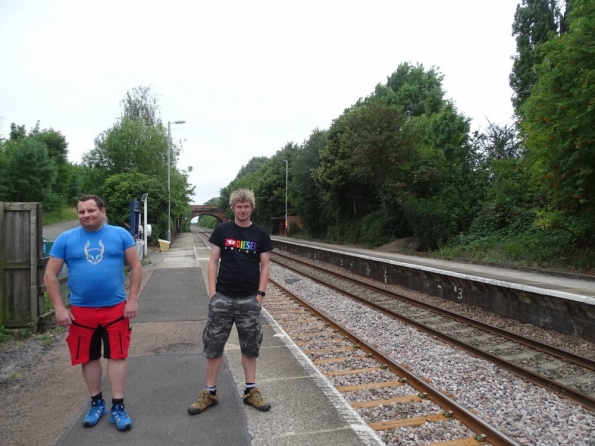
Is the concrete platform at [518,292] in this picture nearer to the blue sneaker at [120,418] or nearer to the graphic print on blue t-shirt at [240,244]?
the graphic print on blue t-shirt at [240,244]

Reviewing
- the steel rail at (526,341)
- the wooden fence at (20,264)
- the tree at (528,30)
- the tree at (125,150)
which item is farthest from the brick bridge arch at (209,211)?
the wooden fence at (20,264)

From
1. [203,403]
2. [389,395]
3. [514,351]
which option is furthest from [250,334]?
[514,351]

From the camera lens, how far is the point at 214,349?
3840 mm

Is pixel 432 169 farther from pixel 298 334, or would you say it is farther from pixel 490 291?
pixel 298 334

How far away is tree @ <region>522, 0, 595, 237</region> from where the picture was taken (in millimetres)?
12211

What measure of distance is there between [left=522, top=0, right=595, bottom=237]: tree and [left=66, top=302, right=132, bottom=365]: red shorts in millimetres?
12537

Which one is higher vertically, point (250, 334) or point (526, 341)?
point (250, 334)

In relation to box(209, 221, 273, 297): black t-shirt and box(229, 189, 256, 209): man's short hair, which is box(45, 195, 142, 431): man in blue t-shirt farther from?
box(229, 189, 256, 209): man's short hair

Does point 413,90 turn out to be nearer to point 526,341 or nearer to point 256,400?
point 526,341

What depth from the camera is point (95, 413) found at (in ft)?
11.8

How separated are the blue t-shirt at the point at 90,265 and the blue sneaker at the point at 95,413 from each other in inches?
33.3

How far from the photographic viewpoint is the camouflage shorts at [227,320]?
3838 millimetres

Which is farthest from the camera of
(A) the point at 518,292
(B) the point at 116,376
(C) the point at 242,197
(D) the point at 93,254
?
(A) the point at 518,292

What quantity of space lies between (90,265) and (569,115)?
13.6 metres
